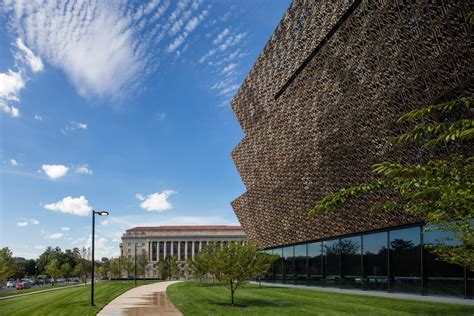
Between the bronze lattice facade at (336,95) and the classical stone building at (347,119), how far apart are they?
9 centimetres

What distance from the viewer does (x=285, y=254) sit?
2343 inches

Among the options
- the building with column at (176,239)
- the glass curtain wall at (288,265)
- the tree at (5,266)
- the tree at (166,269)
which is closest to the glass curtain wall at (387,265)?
the glass curtain wall at (288,265)

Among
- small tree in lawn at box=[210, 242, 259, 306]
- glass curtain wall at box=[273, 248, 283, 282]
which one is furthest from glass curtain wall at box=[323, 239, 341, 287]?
small tree in lawn at box=[210, 242, 259, 306]

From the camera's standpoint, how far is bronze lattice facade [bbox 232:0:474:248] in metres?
25.7

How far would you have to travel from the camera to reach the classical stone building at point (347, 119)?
2627cm

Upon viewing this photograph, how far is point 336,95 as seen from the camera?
36.7m

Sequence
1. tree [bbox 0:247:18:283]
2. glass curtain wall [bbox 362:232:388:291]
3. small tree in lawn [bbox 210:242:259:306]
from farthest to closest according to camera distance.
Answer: tree [bbox 0:247:18:283], glass curtain wall [bbox 362:232:388:291], small tree in lawn [bbox 210:242:259:306]

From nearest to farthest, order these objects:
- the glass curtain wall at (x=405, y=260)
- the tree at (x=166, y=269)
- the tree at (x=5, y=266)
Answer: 1. the glass curtain wall at (x=405, y=260)
2. the tree at (x=5, y=266)
3. the tree at (x=166, y=269)

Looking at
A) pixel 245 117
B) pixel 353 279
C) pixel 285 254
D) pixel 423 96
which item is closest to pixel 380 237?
pixel 353 279

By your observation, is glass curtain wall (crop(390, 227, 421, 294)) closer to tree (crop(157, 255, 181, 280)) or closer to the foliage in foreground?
the foliage in foreground

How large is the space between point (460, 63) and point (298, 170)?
24325 millimetres

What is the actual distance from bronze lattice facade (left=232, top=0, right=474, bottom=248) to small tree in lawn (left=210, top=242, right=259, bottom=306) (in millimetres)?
12148

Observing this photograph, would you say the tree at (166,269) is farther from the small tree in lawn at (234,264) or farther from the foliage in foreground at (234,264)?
the small tree in lawn at (234,264)

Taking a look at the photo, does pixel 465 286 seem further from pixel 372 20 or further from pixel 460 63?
pixel 372 20
